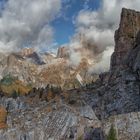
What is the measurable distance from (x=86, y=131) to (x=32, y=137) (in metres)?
25.5

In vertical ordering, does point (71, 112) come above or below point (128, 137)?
above

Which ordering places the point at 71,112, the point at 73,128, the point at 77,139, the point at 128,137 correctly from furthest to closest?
Result: the point at 71,112 → the point at 73,128 → the point at 77,139 → the point at 128,137

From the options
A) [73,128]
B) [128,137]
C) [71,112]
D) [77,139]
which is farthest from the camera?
[71,112]

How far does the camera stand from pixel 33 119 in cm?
19100

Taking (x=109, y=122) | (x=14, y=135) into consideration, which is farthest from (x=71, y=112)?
(x=109, y=122)

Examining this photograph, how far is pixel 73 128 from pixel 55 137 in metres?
7.59

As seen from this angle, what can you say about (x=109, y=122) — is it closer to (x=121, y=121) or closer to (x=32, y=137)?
(x=121, y=121)

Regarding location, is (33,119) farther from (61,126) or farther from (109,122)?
(109,122)

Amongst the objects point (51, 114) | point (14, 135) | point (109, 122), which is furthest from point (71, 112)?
point (109, 122)

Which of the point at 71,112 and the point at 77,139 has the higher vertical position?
the point at 71,112

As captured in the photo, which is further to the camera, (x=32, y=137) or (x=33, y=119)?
(x=33, y=119)

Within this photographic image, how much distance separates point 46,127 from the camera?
179875 millimetres

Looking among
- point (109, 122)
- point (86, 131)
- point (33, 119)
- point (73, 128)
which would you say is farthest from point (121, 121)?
point (33, 119)

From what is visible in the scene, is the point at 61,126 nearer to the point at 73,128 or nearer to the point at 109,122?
the point at 73,128
